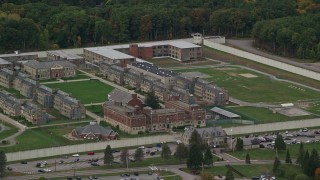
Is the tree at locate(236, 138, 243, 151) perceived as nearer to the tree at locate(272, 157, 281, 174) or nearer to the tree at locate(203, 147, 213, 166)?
the tree at locate(203, 147, 213, 166)

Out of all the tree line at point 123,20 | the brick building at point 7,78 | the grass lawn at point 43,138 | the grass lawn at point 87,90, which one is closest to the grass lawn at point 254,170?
the grass lawn at point 43,138

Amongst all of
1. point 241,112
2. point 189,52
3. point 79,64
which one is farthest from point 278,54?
point 241,112

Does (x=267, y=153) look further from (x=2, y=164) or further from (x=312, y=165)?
(x=2, y=164)

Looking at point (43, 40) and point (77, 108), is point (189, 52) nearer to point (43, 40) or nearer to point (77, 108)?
point (43, 40)

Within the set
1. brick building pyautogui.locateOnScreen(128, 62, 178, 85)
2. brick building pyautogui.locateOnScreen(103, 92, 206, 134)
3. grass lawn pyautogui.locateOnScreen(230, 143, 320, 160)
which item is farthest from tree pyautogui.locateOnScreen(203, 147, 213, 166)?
brick building pyautogui.locateOnScreen(128, 62, 178, 85)

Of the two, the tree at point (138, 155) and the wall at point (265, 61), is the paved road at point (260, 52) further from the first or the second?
the tree at point (138, 155)

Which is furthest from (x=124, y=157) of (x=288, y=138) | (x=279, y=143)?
(x=288, y=138)

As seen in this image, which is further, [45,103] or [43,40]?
[43,40]
